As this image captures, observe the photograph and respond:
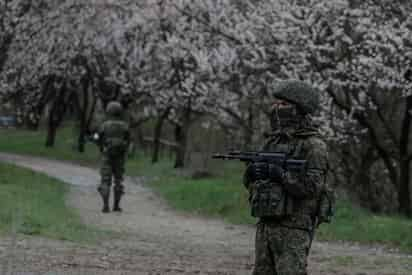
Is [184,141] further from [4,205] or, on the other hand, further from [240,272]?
[240,272]

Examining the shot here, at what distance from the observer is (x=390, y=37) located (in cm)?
1592

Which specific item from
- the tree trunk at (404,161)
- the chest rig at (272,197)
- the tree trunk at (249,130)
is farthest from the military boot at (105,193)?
the chest rig at (272,197)

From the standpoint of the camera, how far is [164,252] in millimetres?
11914

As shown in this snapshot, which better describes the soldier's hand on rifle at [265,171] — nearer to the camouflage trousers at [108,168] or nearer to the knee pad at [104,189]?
the camouflage trousers at [108,168]

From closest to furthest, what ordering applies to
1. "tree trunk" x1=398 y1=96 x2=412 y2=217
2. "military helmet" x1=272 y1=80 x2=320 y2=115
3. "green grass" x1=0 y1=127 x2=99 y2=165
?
"military helmet" x1=272 y1=80 x2=320 y2=115 < "tree trunk" x1=398 y1=96 x2=412 y2=217 < "green grass" x1=0 y1=127 x2=99 y2=165

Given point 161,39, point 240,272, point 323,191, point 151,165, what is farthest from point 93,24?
point 323,191

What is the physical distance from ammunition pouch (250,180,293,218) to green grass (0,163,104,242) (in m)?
2.85

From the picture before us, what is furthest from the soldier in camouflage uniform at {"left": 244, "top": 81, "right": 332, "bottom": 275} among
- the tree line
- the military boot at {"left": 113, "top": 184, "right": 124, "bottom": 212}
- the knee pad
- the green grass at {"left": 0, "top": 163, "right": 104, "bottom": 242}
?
the military boot at {"left": 113, "top": 184, "right": 124, "bottom": 212}

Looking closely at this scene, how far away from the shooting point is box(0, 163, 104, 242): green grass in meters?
12.5

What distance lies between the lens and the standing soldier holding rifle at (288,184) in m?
6.36

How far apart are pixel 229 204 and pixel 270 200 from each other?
39.1 ft

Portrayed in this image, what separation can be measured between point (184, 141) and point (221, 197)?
9.58 m

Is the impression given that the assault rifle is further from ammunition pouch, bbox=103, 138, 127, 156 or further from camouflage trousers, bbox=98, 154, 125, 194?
camouflage trousers, bbox=98, 154, 125, 194

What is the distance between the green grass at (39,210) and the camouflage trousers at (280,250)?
2773 mm
